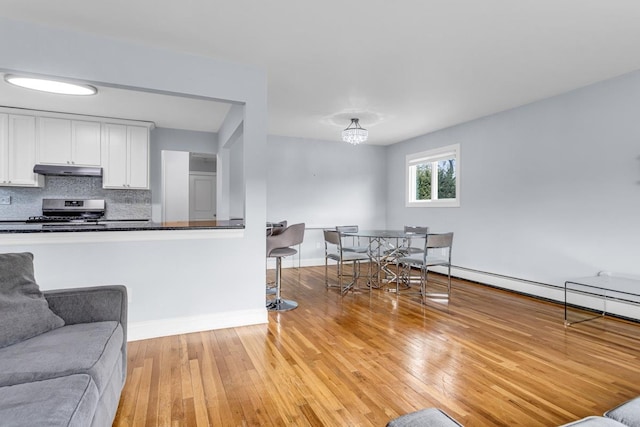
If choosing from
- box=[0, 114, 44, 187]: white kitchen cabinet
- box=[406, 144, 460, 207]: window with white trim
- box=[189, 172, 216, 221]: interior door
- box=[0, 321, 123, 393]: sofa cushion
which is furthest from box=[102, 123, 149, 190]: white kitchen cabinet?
box=[406, 144, 460, 207]: window with white trim

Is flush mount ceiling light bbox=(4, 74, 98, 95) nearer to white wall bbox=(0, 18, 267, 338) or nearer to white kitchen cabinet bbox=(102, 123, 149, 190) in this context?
white wall bbox=(0, 18, 267, 338)

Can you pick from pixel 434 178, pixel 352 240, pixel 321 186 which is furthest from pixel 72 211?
pixel 434 178

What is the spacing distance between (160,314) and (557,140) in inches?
187

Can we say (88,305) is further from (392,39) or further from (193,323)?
(392,39)

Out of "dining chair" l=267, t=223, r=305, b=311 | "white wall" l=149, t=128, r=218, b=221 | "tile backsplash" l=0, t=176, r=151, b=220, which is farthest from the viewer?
"white wall" l=149, t=128, r=218, b=221

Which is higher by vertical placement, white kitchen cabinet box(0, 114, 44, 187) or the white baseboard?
white kitchen cabinet box(0, 114, 44, 187)

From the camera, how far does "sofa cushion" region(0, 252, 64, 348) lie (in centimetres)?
152

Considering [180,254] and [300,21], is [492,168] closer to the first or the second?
[300,21]

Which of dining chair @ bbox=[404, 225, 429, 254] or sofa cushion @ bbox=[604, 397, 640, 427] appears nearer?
sofa cushion @ bbox=[604, 397, 640, 427]

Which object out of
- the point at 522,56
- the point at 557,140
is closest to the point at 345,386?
the point at 522,56

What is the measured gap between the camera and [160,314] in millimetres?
2875

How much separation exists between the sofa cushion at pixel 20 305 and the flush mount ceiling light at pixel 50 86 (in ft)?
6.70

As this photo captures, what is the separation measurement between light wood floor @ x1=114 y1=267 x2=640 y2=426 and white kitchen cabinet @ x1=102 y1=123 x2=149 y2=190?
3062mm

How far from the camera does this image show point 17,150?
441cm
